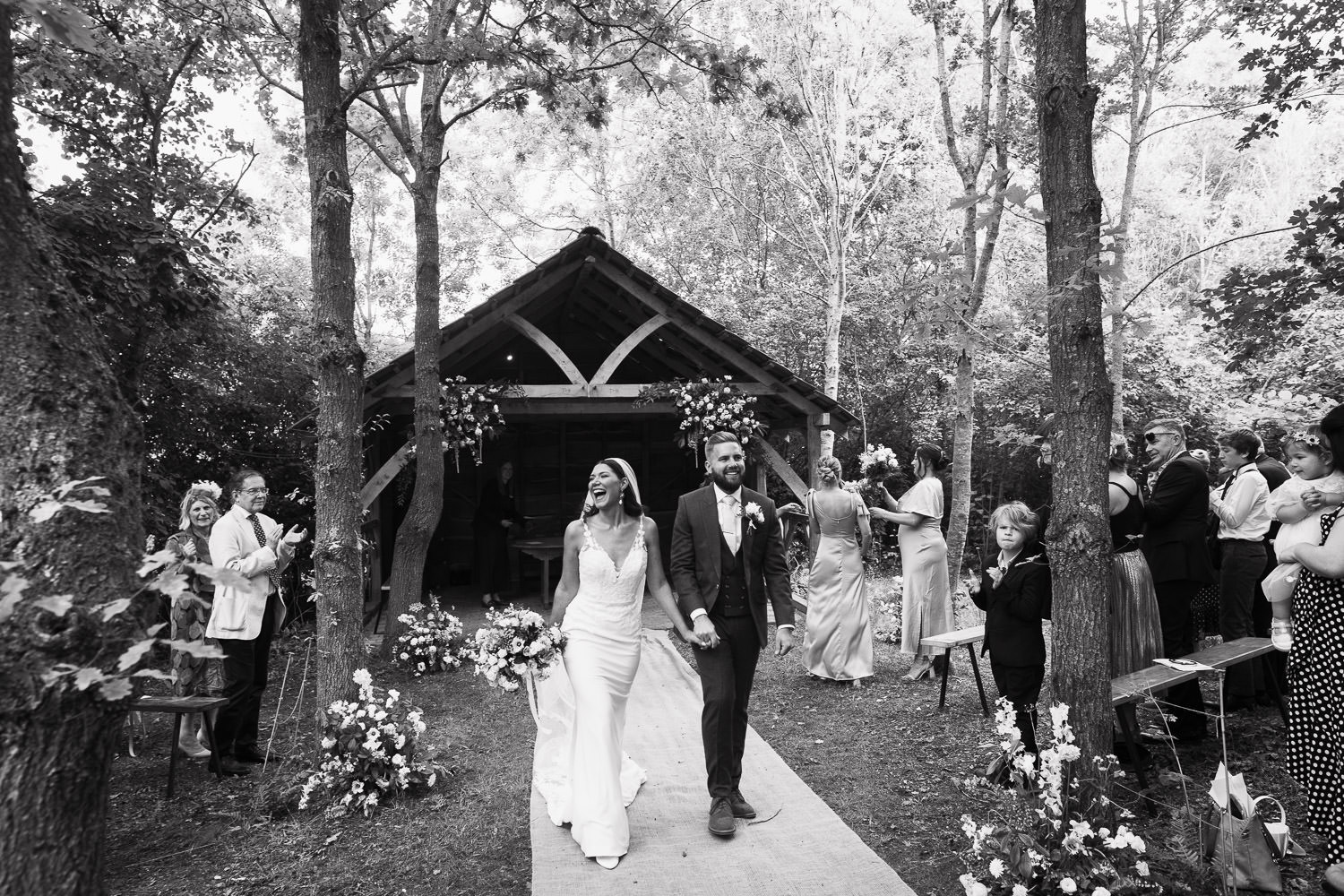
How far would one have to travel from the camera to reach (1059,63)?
11.6 ft

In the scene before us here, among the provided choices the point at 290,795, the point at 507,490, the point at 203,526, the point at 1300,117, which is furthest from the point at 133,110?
the point at 1300,117

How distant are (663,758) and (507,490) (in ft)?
23.4

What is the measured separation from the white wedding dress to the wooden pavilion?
17.2ft

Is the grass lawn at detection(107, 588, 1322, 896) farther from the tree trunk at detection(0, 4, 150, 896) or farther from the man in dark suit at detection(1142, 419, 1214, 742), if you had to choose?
the tree trunk at detection(0, 4, 150, 896)

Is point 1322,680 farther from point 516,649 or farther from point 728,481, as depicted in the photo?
point 516,649

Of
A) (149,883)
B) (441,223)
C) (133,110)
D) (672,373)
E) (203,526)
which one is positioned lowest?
(149,883)

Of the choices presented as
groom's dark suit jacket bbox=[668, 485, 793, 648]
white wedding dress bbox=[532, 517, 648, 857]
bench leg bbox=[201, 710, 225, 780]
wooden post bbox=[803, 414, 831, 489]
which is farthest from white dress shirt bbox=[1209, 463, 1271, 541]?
bench leg bbox=[201, 710, 225, 780]

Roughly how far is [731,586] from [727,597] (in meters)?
0.06

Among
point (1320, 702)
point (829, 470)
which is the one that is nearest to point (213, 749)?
point (829, 470)

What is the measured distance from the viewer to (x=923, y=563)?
7277mm

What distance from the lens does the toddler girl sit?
3696mm

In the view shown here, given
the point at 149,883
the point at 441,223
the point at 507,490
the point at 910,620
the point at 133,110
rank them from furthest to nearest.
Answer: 1. the point at 441,223
2. the point at 507,490
3. the point at 133,110
4. the point at 910,620
5. the point at 149,883

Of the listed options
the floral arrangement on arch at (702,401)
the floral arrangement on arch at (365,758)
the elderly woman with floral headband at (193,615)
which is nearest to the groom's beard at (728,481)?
the floral arrangement on arch at (365,758)

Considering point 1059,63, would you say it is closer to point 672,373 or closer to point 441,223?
point 672,373
